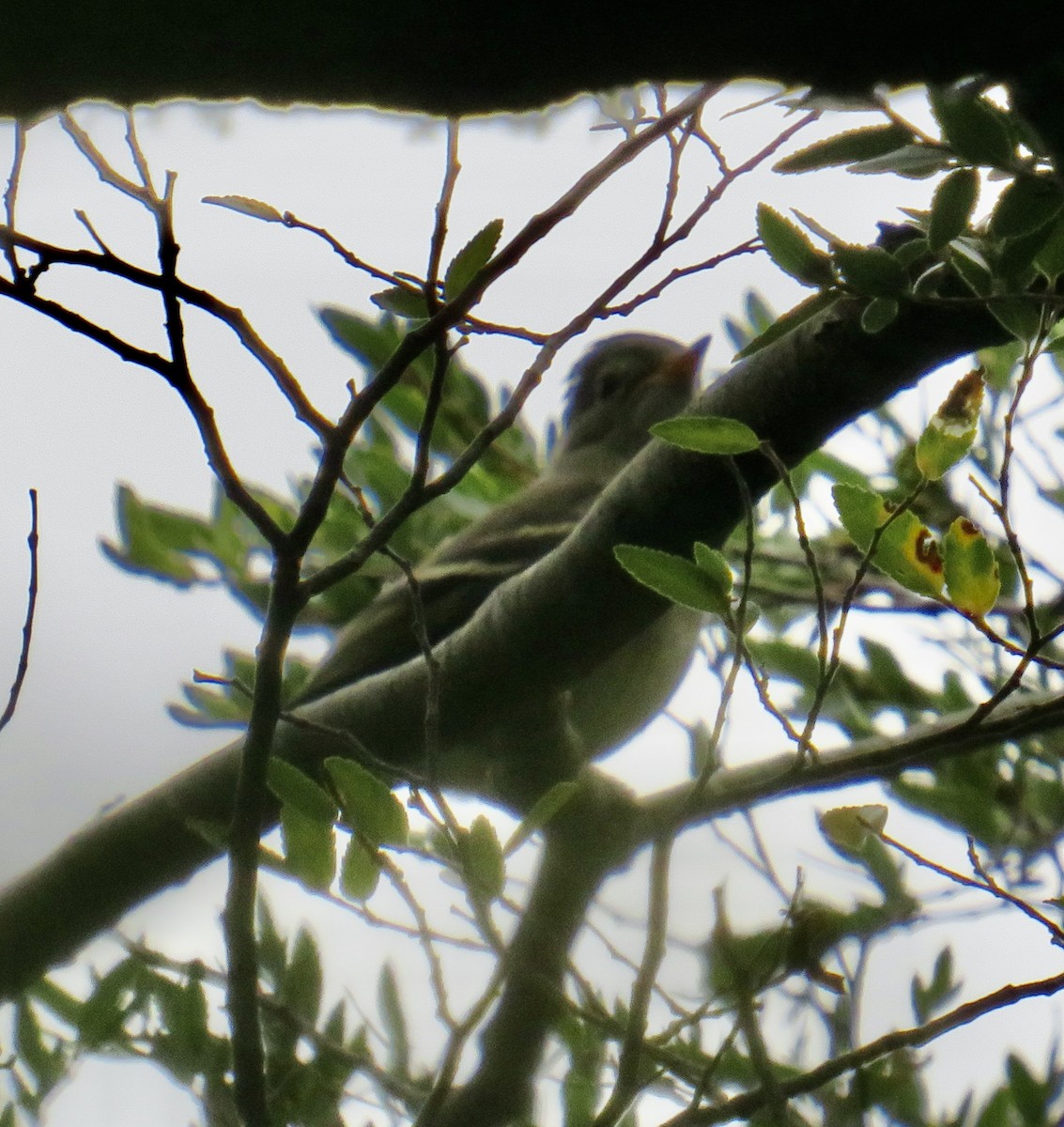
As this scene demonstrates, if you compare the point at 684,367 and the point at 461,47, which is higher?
the point at 684,367

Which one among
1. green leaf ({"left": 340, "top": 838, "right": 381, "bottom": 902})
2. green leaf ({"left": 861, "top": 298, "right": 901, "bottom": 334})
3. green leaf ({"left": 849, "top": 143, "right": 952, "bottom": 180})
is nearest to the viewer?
green leaf ({"left": 849, "top": 143, "right": 952, "bottom": 180})

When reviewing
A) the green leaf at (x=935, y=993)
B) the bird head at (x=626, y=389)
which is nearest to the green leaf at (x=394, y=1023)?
the green leaf at (x=935, y=993)

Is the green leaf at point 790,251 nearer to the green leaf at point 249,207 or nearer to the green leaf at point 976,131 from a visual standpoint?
the green leaf at point 976,131

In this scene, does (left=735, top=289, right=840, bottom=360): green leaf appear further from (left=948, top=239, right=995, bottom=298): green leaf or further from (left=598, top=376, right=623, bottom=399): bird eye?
(left=598, top=376, right=623, bottom=399): bird eye

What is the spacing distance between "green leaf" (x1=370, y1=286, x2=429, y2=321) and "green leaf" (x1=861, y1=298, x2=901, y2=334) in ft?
1.69

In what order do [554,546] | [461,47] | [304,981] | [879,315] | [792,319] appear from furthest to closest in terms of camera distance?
[554,546] < [304,981] < [792,319] < [879,315] < [461,47]

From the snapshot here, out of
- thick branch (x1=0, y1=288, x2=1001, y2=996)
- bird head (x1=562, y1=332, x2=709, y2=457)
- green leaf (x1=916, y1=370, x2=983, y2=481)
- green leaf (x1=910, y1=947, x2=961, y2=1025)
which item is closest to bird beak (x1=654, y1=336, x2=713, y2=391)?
bird head (x1=562, y1=332, x2=709, y2=457)

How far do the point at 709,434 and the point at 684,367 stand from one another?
4516 millimetres

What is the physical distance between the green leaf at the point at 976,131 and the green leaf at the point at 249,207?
2.51ft

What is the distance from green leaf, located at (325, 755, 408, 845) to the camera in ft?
5.95

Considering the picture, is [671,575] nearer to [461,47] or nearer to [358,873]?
[358,873]

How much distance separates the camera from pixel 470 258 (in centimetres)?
163


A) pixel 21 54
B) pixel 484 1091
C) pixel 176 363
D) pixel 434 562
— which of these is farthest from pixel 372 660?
pixel 21 54

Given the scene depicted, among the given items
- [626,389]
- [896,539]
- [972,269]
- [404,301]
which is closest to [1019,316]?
A: [972,269]
